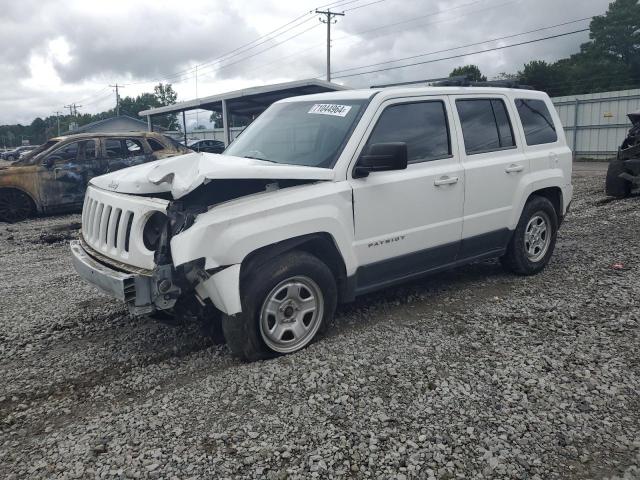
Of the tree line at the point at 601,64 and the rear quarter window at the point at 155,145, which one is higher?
the tree line at the point at 601,64

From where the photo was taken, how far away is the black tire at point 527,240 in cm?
561

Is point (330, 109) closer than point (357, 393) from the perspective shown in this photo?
No

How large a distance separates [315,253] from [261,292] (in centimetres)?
64

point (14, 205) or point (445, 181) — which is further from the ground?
point (445, 181)

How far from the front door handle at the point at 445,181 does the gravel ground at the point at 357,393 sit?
3.71ft

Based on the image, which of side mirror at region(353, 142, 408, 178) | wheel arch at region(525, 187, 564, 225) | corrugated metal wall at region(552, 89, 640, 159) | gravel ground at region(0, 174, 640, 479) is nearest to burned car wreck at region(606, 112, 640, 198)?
wheel arch at region(525, 187, 564, 225)

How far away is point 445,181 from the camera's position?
4688 millimetres

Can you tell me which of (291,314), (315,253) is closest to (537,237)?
(315,253)

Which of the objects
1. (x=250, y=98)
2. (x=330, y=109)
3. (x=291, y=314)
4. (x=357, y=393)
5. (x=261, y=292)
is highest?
(x=250, y=98)

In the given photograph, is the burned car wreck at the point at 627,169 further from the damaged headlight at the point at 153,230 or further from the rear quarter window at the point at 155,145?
the damaged headlight at the point at 153,230

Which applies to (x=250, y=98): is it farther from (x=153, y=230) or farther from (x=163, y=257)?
(x=163, y=257)

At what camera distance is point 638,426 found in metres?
2.99

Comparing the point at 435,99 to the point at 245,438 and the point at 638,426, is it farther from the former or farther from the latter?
the point at 245,438

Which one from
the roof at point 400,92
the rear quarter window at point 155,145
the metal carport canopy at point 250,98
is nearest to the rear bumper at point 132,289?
the roof at point 400,92
